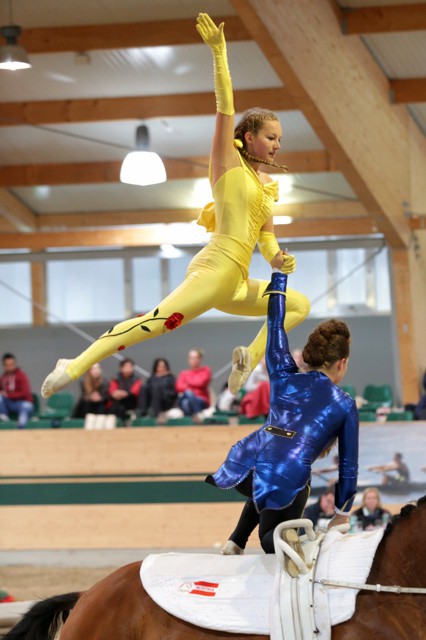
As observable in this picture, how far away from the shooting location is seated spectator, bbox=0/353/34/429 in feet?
37.7

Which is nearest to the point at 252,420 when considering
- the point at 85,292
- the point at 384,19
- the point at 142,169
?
the point at 142,169

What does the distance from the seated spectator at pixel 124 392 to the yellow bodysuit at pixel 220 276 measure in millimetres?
6973

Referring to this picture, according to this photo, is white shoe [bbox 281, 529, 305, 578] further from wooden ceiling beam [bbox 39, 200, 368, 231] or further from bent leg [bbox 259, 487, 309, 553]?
wooden ceiling beam [bbox 39, 200, 368, 231]

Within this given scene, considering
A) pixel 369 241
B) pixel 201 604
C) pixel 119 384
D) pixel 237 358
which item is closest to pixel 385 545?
pixel 201 604

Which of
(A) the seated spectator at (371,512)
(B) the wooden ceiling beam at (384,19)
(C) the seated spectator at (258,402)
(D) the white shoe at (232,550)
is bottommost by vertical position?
(A) the seated spectator at (371,512)

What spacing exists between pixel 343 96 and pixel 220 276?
600cm

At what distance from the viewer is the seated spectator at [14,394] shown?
11477 millimetres

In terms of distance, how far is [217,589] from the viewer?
3.05m

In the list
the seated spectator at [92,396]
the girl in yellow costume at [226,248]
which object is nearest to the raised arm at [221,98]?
the girl in yellow costume at [226,248]

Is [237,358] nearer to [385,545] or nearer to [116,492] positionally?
[385,545]

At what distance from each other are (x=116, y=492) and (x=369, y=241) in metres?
4.81

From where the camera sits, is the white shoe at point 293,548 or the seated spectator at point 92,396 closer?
the white shoe at point 293,548

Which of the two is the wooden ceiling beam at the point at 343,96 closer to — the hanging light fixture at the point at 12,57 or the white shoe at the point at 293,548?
the hanging light fixture at the point at 12,57

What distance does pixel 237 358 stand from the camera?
3512 mm
